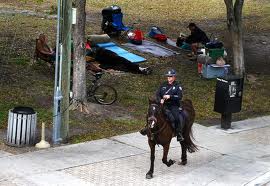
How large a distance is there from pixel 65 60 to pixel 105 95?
3.70 m

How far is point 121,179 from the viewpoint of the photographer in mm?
11648

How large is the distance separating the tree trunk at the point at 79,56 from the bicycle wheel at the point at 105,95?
105 cm

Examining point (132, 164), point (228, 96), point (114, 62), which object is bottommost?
point (132, 164)

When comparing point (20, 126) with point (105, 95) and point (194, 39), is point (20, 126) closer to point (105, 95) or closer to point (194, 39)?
point (105, 95)

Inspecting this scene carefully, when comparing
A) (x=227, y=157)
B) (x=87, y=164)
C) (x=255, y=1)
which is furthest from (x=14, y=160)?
(x=255, y=1)

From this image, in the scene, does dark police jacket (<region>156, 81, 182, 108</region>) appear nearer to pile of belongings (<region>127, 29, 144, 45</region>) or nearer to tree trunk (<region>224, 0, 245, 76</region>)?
tree trunk (<region>224, 0, 245, 76</region>)

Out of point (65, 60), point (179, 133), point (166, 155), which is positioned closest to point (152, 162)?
point (166, 155)

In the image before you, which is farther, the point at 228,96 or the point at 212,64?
the point at 212,64

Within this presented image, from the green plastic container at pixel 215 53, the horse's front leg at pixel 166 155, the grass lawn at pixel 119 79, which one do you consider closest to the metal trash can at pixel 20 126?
the grass lawn at pixel 119 79

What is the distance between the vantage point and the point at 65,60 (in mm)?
13953

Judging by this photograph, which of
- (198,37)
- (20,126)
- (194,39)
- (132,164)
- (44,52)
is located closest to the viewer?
(132,164)

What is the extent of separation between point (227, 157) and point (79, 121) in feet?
13.7

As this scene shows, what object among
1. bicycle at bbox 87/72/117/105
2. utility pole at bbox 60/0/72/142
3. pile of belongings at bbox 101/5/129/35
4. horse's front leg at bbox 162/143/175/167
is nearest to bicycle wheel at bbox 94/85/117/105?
bicycle at bbox 87/72/117/105

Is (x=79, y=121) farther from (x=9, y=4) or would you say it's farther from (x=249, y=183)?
(x=9, y=4)
